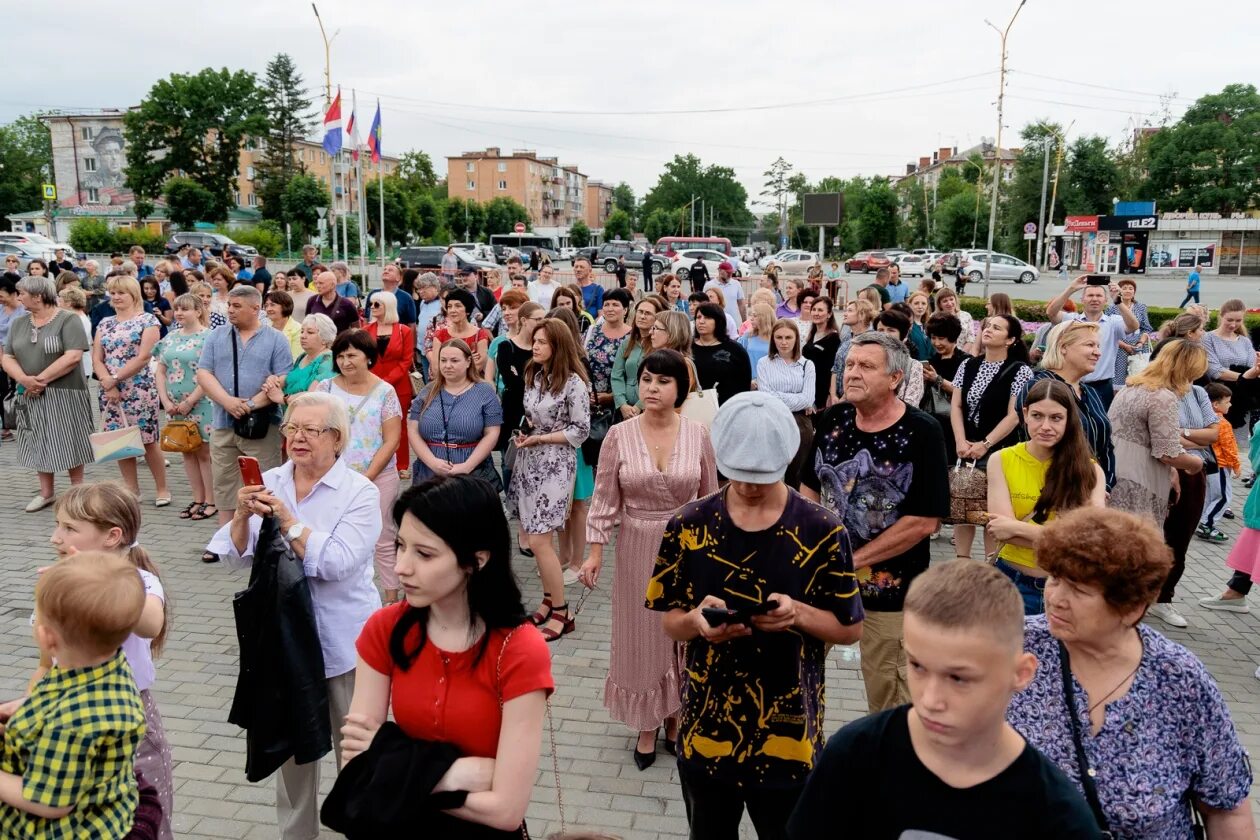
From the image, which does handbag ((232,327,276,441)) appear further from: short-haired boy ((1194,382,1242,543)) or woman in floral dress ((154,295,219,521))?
short-haired boy ((1194,382,1242,543))

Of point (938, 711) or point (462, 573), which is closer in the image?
point (938, 711)

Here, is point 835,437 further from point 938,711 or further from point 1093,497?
point 938,711

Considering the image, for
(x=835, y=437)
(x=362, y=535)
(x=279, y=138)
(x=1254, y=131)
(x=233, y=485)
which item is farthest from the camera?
(x=279, y=138)

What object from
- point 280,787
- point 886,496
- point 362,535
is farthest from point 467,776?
point 886,496

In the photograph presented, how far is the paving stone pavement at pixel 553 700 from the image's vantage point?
3912 mm

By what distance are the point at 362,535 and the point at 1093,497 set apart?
312cm

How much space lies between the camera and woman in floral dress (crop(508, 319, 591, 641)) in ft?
18.9

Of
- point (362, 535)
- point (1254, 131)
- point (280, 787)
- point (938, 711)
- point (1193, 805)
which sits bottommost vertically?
point (280, 787)

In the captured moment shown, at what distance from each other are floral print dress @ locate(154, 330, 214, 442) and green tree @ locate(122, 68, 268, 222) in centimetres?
6729

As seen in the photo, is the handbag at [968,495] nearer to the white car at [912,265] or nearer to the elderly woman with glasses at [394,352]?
the elderly woman with glasses at [394,352]

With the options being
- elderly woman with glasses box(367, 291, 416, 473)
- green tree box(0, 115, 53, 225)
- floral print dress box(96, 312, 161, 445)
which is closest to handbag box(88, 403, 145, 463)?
floral print dress box(96, 312, 161, 445)

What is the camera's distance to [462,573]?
2215mm

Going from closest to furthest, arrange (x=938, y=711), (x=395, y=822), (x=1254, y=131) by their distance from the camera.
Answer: (x=938, y=711), (x=395, y=822), (x=1254, y=131)

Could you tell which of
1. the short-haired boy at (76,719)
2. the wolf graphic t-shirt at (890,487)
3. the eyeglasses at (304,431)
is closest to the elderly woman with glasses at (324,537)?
the eyeglasses at (304,431)
